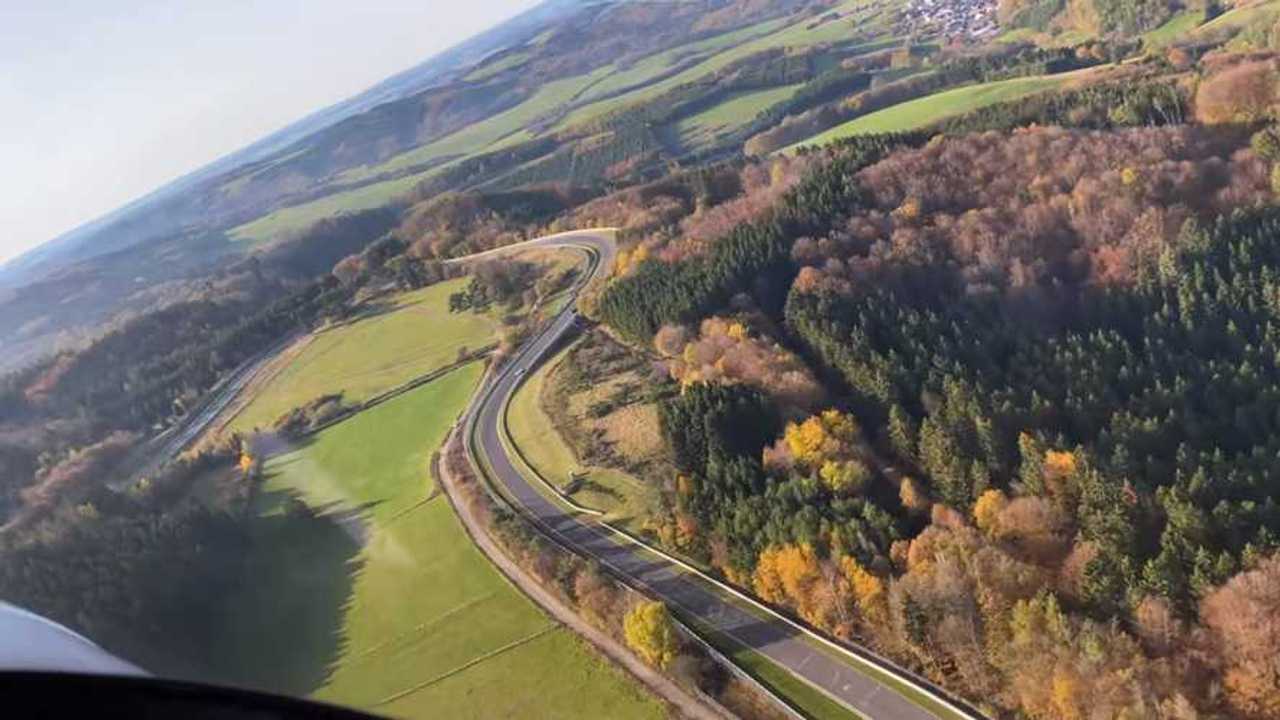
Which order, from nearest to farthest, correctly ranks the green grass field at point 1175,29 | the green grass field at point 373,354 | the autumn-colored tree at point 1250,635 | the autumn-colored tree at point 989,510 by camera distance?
1. the autumn-colored tree at point 1250,635
2. the autumn-colored tree at point 989,510
3. the green grass field at point 373,354
4. the green grass field at point 1175,29

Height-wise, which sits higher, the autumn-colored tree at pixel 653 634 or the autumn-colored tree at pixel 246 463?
the autumn-colored tree at pixel 246 463

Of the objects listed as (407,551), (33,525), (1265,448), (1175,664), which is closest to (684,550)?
(407,551)

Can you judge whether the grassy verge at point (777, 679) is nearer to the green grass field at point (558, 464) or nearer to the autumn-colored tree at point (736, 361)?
the green grass field at point (558, 464)

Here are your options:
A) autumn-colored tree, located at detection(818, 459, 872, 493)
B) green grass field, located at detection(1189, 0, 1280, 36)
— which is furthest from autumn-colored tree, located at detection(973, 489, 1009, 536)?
green grass field, located at detection(1189, 0, 1280, 36)

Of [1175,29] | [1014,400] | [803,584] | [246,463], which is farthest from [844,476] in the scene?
[1175,29]

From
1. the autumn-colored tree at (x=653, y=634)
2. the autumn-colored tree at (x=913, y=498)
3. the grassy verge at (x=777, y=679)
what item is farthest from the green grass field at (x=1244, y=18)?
the autumn-colored tree at (x=653, y=634)

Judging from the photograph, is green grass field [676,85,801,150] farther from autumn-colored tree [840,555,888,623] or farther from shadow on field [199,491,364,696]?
autumn-colored tree [840,555,888,623]
